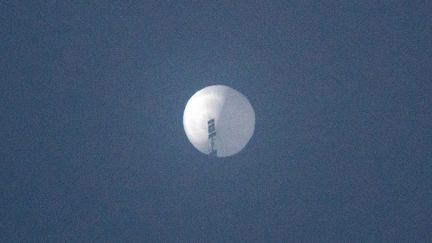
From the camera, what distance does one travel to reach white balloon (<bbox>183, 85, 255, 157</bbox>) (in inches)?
481

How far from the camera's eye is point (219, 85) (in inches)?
506

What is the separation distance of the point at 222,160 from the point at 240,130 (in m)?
0.88

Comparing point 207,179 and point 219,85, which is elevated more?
point 219,85

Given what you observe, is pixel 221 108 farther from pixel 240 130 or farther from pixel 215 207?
pixel 215 207

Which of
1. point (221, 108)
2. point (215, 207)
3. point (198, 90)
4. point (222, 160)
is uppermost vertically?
point (198, 90)

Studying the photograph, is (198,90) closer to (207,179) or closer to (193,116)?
(193,116)

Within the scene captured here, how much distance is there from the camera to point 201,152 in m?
12.5

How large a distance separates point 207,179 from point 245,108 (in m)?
2.02

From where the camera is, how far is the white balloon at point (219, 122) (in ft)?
40.1

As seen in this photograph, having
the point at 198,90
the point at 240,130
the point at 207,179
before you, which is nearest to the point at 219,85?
the point at 198,90

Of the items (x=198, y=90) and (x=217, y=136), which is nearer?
(x=217, y=136)

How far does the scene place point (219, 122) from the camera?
12180 mm

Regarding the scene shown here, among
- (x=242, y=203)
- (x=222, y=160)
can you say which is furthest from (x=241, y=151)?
(x=242, y=203)

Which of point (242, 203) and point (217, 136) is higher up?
point (217, 136)
